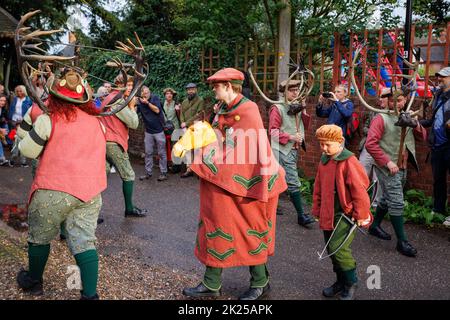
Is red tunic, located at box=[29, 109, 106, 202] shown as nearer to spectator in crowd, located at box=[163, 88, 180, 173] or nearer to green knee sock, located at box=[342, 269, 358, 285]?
green knee sock, located at box=[342, 269, 358, 285]

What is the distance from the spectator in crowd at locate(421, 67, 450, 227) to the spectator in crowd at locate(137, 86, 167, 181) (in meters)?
4.91

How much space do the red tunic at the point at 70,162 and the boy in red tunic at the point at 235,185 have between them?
0.80 m

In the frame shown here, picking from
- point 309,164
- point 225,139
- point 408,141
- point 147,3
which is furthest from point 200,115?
point 147,3

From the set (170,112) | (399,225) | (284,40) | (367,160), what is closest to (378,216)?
(399,225)

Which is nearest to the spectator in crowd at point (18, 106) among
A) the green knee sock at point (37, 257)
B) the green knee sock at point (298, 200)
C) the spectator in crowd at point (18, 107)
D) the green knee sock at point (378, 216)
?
the spectator in crowd at point (18, 107)

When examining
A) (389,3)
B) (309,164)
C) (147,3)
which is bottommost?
(309,164)

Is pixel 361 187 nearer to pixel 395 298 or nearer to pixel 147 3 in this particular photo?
pixel 395 298

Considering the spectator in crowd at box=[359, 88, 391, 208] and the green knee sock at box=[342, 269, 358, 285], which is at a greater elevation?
the spectator in crowd at box=[359, 88, 391, 208]

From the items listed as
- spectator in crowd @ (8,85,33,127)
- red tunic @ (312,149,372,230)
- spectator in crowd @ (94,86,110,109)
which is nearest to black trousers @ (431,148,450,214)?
red tunic @ (312,149,372,230)

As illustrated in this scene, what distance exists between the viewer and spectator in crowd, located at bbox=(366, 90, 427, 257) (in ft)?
16.9

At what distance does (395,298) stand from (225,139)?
6.68ft

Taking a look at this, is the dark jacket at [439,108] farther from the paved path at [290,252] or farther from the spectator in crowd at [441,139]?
the paved path at [290,252]

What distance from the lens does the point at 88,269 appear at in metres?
3.44

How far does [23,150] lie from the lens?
3.36 m
